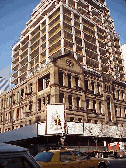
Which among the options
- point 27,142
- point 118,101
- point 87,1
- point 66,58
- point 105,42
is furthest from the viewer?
point 87,1

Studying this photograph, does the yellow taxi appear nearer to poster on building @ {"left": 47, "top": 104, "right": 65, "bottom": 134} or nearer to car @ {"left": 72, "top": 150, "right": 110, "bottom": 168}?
car @ {"left": 72, "top": 150, "right": 110, "bottom": 168}

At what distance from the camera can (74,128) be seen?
98.5 ft

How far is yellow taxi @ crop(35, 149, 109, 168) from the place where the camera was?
356 inches

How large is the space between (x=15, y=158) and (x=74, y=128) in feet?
90.3

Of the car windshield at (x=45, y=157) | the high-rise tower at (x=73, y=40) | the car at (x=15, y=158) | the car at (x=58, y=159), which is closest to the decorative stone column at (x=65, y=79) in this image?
the high-rise tower at (x=73, y=40)

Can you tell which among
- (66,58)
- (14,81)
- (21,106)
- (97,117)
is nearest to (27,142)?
(21,106)

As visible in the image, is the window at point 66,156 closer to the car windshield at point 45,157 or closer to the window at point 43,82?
the car windshield at point 45,157

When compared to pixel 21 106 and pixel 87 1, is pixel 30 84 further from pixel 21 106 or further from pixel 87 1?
pixel 87 1

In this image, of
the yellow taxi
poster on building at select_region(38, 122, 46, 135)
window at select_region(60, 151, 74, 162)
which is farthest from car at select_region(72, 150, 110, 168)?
poster on building at select_region(38, 122, 46, 135)

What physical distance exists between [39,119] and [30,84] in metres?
8.61

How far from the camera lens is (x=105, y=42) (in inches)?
2240

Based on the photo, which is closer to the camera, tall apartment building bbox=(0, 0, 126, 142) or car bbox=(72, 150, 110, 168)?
car bbox=(72, 150, 110, 168)

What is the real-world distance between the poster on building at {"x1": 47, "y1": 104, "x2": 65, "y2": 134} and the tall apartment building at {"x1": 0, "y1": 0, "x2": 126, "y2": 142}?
171 cm

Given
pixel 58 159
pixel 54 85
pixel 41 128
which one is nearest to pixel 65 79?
pixel 54 85
